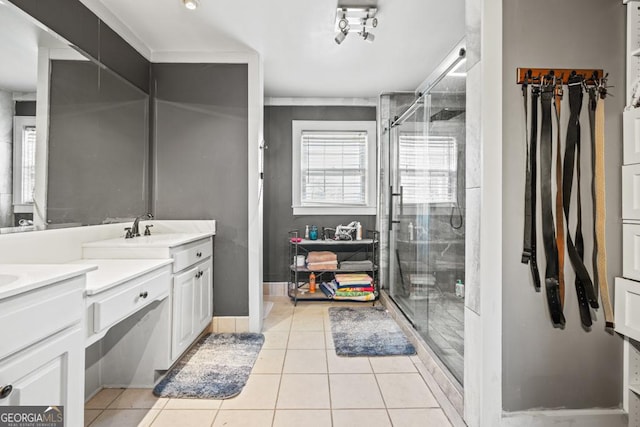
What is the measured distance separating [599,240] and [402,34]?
1.99 m

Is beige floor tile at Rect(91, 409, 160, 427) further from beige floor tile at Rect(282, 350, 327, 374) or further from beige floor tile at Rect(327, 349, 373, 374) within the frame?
beige floor tile at Rect(327, 349, 373, 374)

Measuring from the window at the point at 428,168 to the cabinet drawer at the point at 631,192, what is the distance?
116cm

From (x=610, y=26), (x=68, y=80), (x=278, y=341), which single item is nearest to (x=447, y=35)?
(x=610, y=26)

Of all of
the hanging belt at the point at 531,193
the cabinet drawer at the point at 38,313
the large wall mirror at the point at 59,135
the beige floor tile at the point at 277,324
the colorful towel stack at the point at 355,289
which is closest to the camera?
the cabinet drawer at the point at 38,313

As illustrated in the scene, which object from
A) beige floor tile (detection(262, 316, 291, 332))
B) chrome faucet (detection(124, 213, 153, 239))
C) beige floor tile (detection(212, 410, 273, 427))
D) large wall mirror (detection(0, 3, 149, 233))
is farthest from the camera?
beige floor tile (detection(262, 316, 291, 332))

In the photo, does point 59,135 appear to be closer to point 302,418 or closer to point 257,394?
point 257,394

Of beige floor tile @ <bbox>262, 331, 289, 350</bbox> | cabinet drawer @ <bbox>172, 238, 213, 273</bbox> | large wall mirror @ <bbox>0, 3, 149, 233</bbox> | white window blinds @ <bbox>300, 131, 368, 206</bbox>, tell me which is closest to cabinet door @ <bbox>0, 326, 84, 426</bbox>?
large wall mirror @ <bbox>0, 3, 149, 233</bbox>

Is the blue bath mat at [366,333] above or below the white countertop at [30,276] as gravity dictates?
below

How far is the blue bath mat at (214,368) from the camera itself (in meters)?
1.98

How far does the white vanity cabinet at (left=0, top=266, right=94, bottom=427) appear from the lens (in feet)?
3.01

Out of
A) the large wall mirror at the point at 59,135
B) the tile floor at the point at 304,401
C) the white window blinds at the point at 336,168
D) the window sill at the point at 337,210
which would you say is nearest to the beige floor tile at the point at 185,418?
the tile floor at the point at 304,401

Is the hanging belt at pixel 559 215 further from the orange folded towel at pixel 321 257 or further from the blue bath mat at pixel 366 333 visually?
the orange folded towel at pixel 321 257

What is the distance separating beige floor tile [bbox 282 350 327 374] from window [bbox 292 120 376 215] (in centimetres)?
195

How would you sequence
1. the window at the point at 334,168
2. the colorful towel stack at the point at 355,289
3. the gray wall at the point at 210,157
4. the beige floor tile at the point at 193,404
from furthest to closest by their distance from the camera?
the window at the point at 334,168 < the colorful towel stack at the point at 355,289 < the gray wall at the point at 210,157 < the beige floor tile at the point at 193,404
